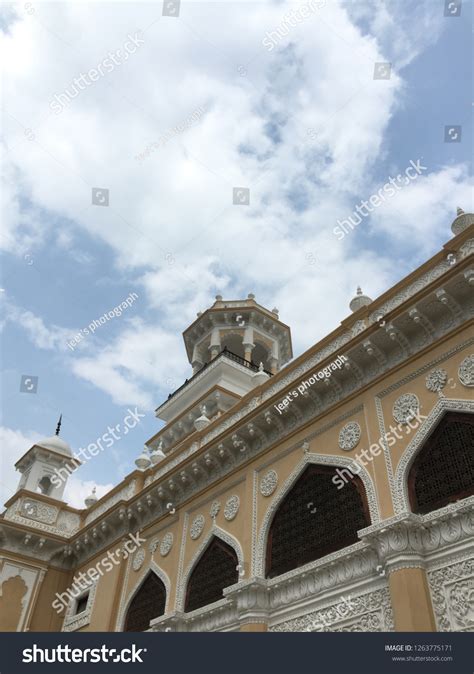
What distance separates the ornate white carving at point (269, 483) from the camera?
10.2 metres

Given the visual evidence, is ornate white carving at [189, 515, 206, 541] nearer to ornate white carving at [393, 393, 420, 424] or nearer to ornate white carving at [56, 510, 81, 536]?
ornate white carving at [393, 393, 420, 424]

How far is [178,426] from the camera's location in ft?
61.4

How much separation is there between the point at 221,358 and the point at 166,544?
7337 millimetres

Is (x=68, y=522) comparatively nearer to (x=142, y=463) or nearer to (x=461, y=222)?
(x=142, y=463)

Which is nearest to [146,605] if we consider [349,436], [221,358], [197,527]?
[197,527]

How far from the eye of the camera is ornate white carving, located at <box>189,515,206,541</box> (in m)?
11.6

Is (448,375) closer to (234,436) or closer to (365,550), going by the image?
(365,550)

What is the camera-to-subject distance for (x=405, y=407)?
838 cm

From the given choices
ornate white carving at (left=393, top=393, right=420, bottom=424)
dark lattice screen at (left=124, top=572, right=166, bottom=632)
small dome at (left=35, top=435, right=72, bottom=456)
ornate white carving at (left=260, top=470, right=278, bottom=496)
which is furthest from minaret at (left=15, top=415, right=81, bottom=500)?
ornate white carving at (left=393, top=393, right=420, bottom=424)

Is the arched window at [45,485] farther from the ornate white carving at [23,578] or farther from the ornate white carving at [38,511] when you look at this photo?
the ornate white carving at [23,578]

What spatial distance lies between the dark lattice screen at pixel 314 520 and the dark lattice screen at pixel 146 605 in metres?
3.66

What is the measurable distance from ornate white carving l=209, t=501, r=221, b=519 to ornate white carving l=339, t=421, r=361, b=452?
3510 mm
